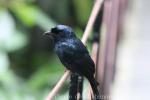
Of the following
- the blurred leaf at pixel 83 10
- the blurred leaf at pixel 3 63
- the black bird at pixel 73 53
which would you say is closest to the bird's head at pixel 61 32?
the black bird at pixel 73 53

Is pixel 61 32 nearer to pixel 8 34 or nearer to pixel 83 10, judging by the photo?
pixel 8 34

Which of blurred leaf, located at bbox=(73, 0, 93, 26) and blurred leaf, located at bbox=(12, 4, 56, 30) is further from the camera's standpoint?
blurred leaf, located at bbox=(73, 0, 93, 26)

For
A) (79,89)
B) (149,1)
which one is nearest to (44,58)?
(149,1)

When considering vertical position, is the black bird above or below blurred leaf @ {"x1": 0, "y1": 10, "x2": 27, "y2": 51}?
below

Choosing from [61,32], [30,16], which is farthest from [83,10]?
[61,32]

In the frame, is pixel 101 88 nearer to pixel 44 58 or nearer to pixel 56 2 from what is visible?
pixel 44 58

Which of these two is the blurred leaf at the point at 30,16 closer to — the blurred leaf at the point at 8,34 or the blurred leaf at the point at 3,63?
the blurred leaf at the point at 8,34

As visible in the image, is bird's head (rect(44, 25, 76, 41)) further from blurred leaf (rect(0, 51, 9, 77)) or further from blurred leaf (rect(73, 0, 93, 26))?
blurred leaf (rect(73, 0, 93, 26))

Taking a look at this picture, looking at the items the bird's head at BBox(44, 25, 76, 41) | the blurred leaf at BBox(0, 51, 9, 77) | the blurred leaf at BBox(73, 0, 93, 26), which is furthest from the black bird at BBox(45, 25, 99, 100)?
the blurred leaf at BBox(73, 0, 93, 26)
